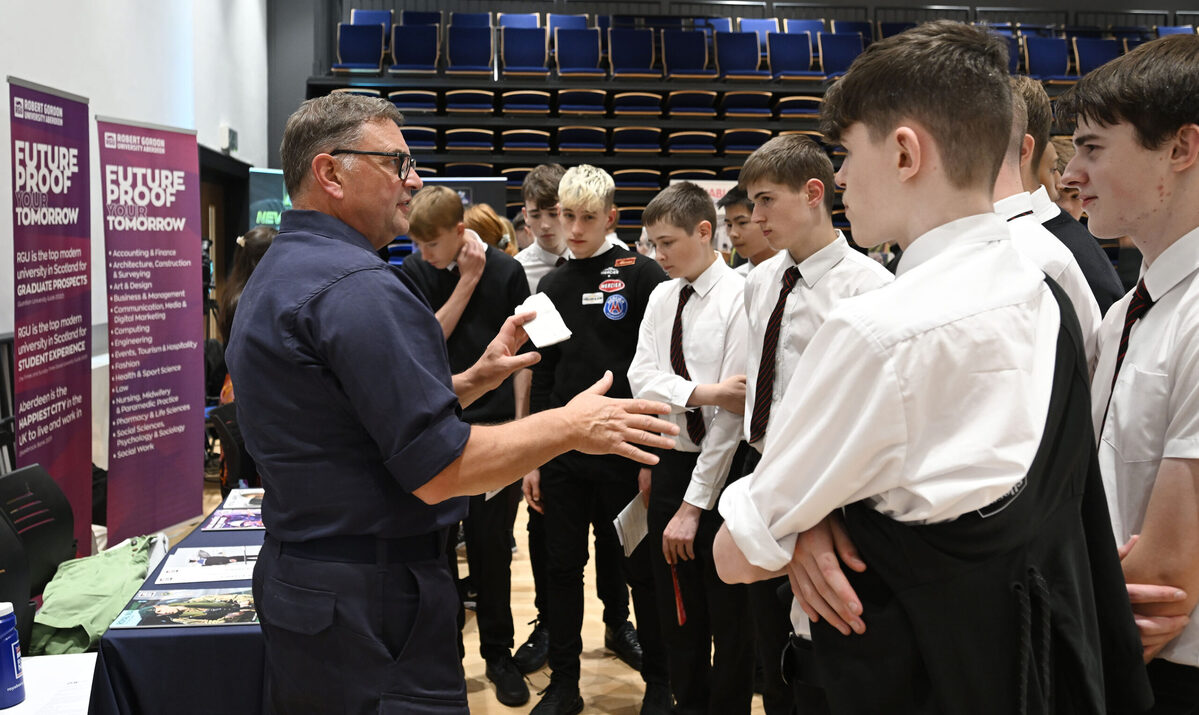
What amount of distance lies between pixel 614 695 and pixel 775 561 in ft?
8.45

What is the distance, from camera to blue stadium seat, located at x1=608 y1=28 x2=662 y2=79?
1171cm

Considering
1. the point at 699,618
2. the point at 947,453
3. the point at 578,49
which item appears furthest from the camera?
the point at 578,49

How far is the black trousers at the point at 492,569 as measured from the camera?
344cm

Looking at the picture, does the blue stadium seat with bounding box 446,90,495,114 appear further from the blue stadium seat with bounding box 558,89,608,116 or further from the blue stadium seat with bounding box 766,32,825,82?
the blue stadium seat with bounding box 766,32,825,82

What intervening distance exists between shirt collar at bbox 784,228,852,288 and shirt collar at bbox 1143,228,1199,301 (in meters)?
0.93

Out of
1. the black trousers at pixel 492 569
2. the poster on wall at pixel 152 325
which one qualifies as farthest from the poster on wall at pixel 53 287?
the black trousers at pixel 492 569

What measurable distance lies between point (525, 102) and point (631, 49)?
5.67 ft

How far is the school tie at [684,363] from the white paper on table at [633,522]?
1.30ft

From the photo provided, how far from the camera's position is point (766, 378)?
227cm

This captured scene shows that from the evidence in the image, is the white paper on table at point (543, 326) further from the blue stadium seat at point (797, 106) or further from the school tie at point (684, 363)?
the blue stadium seat at point (797, 106)

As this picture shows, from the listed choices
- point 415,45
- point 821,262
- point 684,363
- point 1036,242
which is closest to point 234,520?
point 684,363

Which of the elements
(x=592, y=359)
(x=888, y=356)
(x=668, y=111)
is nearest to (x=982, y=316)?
(x=888, y=356)

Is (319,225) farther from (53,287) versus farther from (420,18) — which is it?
(420,18)

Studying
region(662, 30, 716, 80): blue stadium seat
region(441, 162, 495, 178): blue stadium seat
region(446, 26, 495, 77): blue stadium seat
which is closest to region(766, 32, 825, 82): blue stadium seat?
region(662, 30, 716, 80): blue stadium seat
